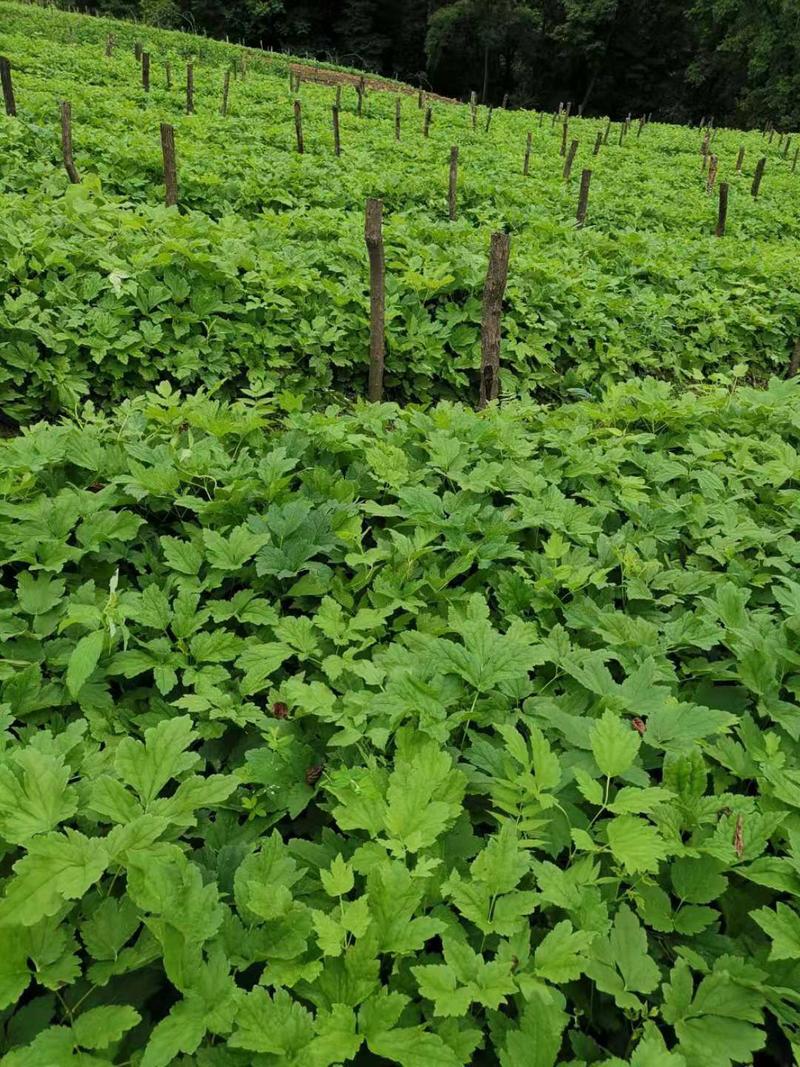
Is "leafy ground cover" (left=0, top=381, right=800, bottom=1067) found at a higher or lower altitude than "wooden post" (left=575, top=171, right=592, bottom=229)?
lower

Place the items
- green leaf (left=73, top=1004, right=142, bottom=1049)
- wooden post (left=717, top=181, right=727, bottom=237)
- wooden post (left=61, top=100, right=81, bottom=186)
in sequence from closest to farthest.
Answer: green leaf (left=73, top=1004, right=142, bottom=1049) < wooden post (left=61, top=100, right=81, bottom=186) < wooden post (left=717, top=181, right=727, bottom=237)

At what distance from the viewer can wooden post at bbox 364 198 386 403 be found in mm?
4891

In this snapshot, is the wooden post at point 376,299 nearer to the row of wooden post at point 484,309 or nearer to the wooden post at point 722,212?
the row of wooden post at point 484,309

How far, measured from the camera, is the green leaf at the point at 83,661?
75.9 inches

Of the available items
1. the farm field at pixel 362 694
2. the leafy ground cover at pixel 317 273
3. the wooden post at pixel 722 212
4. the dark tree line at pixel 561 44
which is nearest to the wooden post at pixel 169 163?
the leafy ground cover at pixel 317 273

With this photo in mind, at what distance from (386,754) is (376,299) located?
4035 mm

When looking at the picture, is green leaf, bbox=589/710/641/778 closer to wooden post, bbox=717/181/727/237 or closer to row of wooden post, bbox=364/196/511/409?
row of wooden post, bbox=364/196/511/409

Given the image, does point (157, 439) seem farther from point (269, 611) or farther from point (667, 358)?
point (667, 358)

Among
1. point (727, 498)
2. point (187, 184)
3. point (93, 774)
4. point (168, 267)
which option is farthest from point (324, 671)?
point (187, 184)

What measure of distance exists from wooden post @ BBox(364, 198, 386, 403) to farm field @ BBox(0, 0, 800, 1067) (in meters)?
0.30

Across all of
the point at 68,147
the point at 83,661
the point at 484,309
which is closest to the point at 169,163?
the point at 68,147

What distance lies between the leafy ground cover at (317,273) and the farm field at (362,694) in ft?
0.19

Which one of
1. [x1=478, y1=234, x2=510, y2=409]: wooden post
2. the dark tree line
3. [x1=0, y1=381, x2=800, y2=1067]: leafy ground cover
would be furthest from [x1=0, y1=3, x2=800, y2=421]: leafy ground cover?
the dark tree line

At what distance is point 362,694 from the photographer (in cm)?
190
